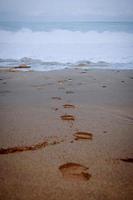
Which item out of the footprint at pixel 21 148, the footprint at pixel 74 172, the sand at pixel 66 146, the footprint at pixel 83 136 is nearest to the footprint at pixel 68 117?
the sand at pixel 66 146

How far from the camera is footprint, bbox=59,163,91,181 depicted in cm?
162

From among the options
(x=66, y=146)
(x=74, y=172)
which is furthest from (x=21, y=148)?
(x=74, y=172)

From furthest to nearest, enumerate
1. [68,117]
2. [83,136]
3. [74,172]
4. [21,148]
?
[68,117], [83,136], [21,148], [74,172]

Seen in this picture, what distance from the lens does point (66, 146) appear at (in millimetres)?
2070

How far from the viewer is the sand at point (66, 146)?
1.51 meters

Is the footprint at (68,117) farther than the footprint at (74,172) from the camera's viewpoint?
Yes

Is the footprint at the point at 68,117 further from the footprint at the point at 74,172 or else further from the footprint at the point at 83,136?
the footprint at the point at 74,172

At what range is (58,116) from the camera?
2.88m

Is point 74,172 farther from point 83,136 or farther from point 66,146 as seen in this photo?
point 83,136

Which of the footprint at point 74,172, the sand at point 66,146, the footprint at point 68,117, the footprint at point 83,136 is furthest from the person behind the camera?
the footprint at point 68,117

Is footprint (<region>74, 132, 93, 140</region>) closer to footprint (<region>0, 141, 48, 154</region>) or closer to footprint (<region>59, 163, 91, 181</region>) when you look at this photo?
footprint (<region>0, 141, 48, 154</region>)

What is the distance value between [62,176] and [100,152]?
0.48 m

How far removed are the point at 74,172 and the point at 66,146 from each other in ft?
1.31

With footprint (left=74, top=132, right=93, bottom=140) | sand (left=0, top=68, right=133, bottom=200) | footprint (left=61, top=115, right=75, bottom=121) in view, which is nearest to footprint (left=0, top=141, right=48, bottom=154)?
sand (left=0, top=68, right=133, bottom=200)
